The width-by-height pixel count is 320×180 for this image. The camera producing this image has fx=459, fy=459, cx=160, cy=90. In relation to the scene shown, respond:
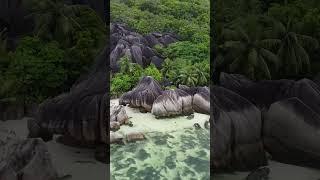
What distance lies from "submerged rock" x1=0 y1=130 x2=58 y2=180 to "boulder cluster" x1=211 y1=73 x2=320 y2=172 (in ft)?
7.55

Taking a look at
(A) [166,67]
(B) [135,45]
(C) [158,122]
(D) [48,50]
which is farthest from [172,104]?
(D) [48,50]

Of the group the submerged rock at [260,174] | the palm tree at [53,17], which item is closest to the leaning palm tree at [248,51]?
the submerged rock at [260,174]

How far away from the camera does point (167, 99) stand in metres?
6.44

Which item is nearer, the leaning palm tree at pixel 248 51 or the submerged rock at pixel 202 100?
the leaning palm tree at pixel 248 51

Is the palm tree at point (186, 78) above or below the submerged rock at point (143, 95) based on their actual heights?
above

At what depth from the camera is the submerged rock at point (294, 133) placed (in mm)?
6270

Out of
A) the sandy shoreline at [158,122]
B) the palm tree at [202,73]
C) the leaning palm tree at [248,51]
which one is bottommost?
the sandy shoreline at [158,122]

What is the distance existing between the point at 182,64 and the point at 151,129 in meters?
1.03

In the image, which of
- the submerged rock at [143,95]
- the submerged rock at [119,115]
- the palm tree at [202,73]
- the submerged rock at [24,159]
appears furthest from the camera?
the palm tree at [202,73]

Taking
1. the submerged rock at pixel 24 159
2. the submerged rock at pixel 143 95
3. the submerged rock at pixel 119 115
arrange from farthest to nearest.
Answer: the submerged rock at pixel 143 95, the submerged rock at pixel 119 115, the submerged rock at pixel 24 159

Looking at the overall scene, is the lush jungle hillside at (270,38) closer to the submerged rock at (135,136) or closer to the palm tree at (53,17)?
the submerged rock at (135,136)

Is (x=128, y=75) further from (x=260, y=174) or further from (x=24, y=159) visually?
(x=260, y=174)

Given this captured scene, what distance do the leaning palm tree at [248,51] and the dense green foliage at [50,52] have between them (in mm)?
1702

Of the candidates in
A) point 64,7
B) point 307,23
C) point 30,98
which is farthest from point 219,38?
point 30,98
